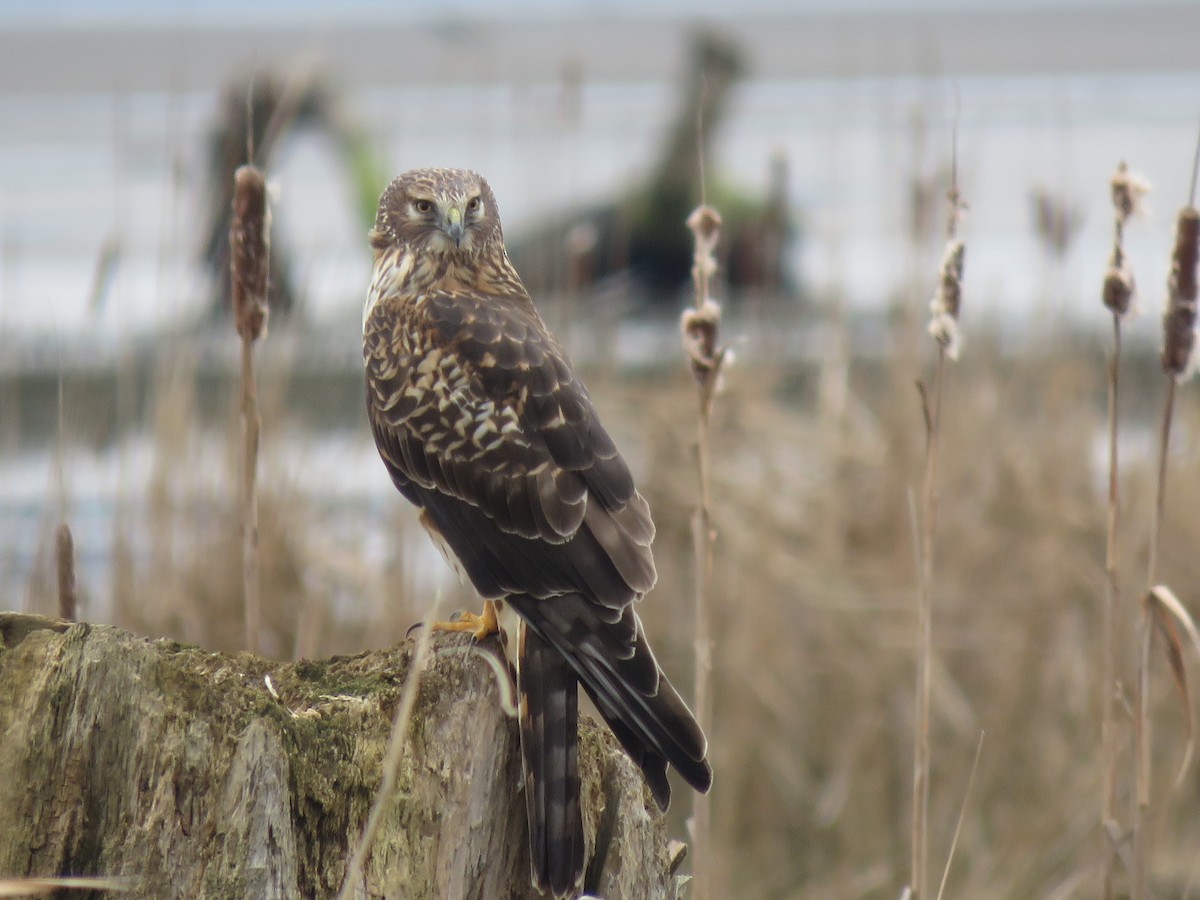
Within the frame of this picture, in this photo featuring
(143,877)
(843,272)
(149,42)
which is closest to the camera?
(143,877)

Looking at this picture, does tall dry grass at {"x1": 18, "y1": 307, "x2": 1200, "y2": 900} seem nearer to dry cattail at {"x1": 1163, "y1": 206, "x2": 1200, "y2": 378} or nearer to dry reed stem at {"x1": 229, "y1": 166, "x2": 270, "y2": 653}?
dry reed stem at {"x1": 229, "y1": 166, "x2": 270, "y2": 653}

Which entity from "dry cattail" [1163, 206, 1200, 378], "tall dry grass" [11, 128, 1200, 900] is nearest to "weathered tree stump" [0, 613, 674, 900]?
"dry cattail" [1163, 206, 1200, 378]

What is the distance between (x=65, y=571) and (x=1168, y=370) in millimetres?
1540

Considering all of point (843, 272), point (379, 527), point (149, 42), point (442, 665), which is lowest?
point (379, 527)

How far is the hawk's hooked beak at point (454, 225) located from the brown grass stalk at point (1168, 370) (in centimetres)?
132

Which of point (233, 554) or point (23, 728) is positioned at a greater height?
point (23, 728)

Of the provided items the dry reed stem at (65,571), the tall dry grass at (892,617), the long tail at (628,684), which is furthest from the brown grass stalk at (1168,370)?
the tall dry grass at (892,617)

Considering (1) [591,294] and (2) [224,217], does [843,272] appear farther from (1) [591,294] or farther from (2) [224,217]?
(2) [224,217]

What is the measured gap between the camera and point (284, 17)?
8977mm

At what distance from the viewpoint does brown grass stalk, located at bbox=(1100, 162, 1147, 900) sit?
202 cm

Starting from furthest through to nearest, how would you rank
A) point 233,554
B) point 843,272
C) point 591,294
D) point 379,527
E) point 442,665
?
point 591,294
point 843,272
point 379,527
point 233,554
point 442,665

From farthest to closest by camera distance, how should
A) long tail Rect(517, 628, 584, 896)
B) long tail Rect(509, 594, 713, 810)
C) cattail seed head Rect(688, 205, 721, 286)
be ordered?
cattail seed head Rect(688, 205, 721, 286) < long tail Rect(509, 594, 713, 810) < long tail Rect(517, 628, 584, 896)

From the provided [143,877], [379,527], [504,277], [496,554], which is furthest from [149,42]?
[143,877]

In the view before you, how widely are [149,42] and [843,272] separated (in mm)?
5434
